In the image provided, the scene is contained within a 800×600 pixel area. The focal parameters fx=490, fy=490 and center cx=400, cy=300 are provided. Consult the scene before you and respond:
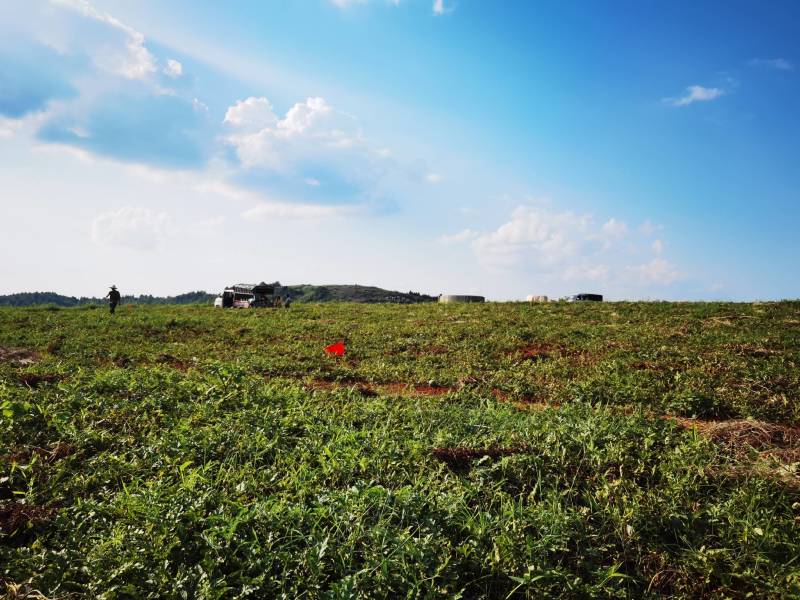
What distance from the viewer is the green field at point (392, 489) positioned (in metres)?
4.07

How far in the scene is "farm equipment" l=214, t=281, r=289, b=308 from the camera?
42781mm

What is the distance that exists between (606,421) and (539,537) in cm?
324

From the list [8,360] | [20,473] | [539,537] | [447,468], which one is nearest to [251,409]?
[20,473]

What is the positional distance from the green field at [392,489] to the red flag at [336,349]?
16.8 feet

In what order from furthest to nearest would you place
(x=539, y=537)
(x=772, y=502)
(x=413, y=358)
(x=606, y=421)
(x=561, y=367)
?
(x=413, y=358) → (x=561, y=367) → (x=606, y=421) → (x=772, y=502) → (x=539, y=537)

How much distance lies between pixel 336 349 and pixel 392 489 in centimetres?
1109

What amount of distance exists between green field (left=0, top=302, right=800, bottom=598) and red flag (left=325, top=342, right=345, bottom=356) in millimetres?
5110

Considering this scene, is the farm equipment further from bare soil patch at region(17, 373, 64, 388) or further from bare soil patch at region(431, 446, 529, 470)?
bare soil patch at region(431, 446, 529, 470)

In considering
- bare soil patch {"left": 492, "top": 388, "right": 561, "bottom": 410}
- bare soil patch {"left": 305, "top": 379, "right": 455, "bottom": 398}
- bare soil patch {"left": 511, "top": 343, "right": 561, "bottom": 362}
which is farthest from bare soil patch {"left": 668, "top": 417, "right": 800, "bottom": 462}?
bare soil patch {"left": 511, "top": 343, "right": 561, "bottom": 362}

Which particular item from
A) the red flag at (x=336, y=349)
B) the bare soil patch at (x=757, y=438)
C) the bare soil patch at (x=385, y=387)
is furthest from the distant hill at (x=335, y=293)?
the bare soil patch at (x=757, y=438)

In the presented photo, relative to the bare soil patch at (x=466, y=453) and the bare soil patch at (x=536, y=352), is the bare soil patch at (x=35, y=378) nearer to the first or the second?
the bare soil patch at (x=466, y=453)

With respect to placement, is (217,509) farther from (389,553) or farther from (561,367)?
(561,367)

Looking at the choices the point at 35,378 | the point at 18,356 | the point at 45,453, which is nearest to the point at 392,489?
the point at 45,453

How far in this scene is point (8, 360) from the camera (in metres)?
13.8
